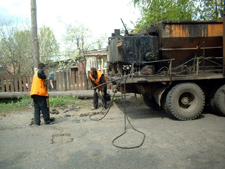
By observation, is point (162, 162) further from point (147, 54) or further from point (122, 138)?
point (147, 54)

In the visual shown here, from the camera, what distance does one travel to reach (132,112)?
22.0 feet

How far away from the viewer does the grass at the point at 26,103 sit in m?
7.60

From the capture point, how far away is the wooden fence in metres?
9.22

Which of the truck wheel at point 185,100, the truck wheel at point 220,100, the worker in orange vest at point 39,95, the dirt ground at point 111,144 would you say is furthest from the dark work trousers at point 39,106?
the truck wheel at point 220,100

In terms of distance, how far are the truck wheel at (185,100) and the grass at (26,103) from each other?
3.98 meters

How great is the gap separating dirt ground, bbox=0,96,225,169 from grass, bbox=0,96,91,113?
151cm

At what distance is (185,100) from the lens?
18.4ft

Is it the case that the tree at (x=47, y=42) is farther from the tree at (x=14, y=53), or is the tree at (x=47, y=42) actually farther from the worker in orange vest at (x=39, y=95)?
the worker in orange vest at (x=39, y=95)

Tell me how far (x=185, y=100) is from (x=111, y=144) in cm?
269

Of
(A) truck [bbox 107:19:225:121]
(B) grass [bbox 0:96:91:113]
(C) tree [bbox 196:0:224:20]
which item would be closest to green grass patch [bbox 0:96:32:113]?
(B) grass [bbox 0:96:91:113]

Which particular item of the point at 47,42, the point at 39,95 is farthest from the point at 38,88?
the point at 47,42

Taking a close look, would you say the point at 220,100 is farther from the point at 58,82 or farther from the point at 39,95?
the point at 58,82

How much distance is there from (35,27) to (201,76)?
21.7 ft

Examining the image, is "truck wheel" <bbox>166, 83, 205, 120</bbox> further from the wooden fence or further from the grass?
the wooden fence
